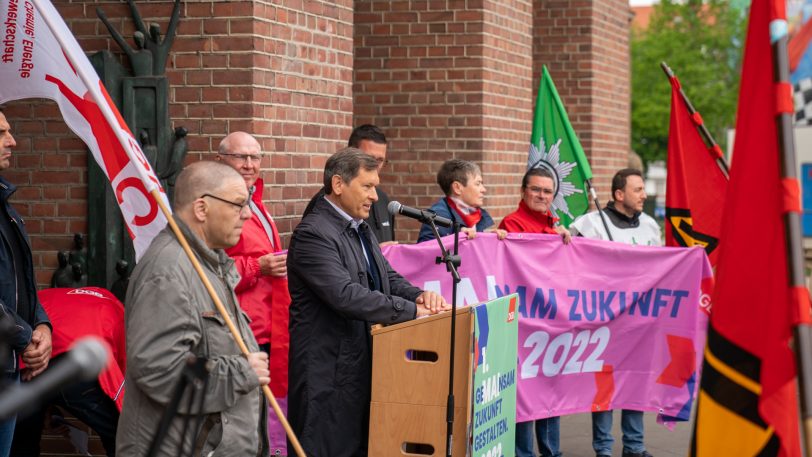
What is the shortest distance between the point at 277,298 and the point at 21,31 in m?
1.83

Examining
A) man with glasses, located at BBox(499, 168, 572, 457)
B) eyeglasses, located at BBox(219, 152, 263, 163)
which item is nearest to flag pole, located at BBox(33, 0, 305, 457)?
eyeglasses, located at BBox(219, 152, 263, 163)

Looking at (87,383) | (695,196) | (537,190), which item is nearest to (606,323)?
(537,190)

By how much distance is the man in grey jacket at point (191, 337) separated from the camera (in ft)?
12.9

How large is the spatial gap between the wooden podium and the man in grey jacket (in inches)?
52.6

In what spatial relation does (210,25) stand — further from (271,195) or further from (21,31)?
(21,31)

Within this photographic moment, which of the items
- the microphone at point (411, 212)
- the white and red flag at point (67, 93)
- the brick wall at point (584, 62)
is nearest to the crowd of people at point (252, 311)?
the microphone at point (411, 212)

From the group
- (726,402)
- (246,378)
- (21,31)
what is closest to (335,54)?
(21,31)

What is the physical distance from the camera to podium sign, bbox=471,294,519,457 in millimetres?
5562

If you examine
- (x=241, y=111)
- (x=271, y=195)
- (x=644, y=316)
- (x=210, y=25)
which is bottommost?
(x=644, y=316)

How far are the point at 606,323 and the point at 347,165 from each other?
275 centimetres

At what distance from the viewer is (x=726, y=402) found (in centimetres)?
328

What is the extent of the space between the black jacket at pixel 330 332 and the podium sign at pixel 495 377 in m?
0.39

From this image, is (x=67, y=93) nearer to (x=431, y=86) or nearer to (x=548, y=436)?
(x=548, y=436)

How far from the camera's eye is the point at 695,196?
8.30 meters
